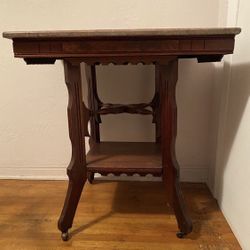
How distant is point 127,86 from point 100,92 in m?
0.14

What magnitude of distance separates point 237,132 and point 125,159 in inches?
16.6

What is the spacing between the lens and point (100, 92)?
1306 millimetres

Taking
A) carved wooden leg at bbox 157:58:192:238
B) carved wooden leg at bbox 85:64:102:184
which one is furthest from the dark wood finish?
carved wooden leg at bbox 157:58:192:238

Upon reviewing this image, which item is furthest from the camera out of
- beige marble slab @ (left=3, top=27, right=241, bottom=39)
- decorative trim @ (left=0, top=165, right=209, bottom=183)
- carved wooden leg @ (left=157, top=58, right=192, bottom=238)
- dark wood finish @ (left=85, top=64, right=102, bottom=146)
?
decorative trim @ (left=0, top=165, right=209, bottom=183)

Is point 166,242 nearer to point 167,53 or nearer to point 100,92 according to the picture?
point 167,53

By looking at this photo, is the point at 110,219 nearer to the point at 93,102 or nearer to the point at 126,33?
the point at 93,102

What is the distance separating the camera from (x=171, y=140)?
880 mm

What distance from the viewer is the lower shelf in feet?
3.03

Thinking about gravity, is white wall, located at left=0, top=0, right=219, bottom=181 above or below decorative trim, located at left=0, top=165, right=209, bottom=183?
above

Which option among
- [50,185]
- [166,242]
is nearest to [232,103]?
[166,242]

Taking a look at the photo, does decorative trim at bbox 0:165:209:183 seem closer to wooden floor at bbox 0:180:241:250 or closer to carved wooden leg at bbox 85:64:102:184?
wooden floor at bbox 0:180:241:250

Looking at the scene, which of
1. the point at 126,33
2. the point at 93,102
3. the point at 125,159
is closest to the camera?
the point at 126,33

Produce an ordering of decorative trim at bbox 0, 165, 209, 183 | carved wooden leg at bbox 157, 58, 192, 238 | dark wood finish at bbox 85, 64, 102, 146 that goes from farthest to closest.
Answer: decorative trim at bbox 0, 165, 209, 183 < dark wood finish at bbox 85, 64, 102, 146 < carved wooden leg at bbox 157, 58, 192, 238

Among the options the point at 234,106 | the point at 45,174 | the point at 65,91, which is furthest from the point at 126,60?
the point at 45,174
